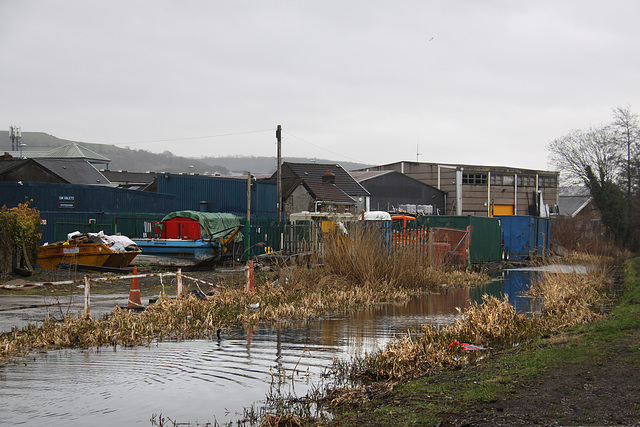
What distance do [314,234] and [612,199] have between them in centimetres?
3551

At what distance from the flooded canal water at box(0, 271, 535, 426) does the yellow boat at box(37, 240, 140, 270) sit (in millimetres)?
12593

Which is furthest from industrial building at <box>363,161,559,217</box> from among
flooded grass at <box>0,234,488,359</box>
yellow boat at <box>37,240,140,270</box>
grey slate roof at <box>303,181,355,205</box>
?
yellow boat at <box>37,240,140,270</box>

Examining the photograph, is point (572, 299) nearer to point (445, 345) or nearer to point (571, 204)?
point (445, 345)

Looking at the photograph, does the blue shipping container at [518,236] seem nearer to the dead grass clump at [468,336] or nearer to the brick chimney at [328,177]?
the brick chimney at [328,177]

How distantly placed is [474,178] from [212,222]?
41.6 m

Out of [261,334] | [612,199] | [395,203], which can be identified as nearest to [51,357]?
[261,334]

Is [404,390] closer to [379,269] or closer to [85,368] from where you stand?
[85,368]

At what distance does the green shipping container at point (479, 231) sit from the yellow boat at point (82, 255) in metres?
13.9

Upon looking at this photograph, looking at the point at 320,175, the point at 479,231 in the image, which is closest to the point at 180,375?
the point at 479,231

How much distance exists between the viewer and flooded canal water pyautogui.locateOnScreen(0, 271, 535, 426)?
6605 millimetres

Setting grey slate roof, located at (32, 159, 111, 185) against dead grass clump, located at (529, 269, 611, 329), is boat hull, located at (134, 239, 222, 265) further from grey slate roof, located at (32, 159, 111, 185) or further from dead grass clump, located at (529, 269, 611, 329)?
grey slate roof, located at (32, 159, 111, 185)

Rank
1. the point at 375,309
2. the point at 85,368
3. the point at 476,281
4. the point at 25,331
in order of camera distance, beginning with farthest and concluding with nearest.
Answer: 1. the point at 476,281
2. the point at 375,309
3. the point at 25,331
4. the point at 85,368

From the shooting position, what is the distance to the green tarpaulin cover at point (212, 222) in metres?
29.3

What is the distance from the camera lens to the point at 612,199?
4750 centimetres
